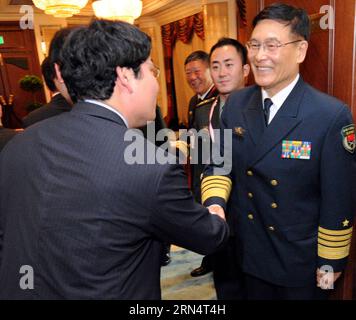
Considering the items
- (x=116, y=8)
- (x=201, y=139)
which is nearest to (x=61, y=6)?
(x=116, y=8)

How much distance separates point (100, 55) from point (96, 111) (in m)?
0.15

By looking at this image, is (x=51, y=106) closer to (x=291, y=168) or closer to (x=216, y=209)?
A: (x=216, y=209)

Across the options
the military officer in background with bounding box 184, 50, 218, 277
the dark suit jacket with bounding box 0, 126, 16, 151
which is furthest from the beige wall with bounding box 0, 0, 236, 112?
the dark suit jacket with bounding box 0, 126, 16, 151

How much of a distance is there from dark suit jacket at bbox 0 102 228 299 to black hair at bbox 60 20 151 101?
0.06m

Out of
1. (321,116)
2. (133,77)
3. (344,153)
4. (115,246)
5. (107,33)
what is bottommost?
(115,246)

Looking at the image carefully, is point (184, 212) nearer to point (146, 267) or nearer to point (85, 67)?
point (146, 267)

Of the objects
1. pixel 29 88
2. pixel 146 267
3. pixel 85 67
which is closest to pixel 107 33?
pixel 85 67

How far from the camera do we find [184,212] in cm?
85

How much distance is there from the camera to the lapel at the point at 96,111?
2.82 feet

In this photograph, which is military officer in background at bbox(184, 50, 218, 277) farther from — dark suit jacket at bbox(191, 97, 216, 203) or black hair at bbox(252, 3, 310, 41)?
black hair at bbox(252, 3, 310, 41)

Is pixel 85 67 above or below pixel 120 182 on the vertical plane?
above

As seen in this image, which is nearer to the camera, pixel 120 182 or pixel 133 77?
pixel 120 182
